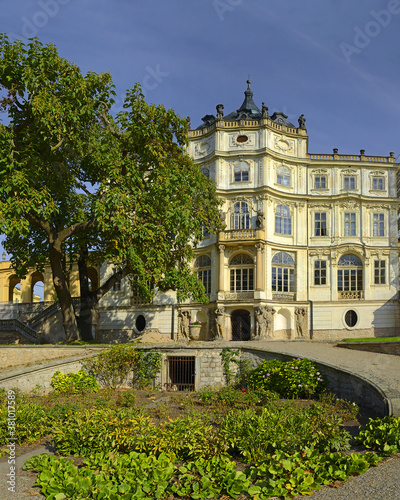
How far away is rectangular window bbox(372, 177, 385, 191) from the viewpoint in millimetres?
38656

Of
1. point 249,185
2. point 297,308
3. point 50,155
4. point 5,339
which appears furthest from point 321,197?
point 5,339

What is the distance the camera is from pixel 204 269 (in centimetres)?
3709

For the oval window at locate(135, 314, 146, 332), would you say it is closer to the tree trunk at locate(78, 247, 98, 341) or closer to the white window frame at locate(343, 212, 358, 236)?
the tree trunk at locate(78, 247, 98, 341)

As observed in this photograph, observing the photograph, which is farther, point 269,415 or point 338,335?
point 338,335

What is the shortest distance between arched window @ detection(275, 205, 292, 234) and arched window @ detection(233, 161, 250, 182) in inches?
127

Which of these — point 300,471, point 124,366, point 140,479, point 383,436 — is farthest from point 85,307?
point 300,471

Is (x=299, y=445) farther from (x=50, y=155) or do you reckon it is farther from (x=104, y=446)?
(x=50, y=155)

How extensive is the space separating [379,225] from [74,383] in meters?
27.2

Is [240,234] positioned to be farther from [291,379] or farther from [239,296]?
[291,379]

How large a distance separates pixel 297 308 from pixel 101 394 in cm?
Result: 2157

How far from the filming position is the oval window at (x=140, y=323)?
38.4 m

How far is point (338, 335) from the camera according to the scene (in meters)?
35.8

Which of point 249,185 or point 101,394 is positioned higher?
point 249,185

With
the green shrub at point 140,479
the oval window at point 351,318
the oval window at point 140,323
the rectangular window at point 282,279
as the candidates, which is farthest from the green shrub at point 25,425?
the oval window at point 351,318
